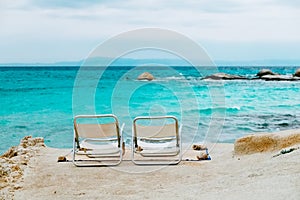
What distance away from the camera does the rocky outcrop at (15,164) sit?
5023 mm

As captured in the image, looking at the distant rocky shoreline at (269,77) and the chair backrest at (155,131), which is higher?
the chair backrest at (155,131)

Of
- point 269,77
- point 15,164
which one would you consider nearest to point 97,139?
point 15,164

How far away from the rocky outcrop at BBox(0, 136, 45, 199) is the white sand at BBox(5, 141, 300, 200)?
9 cm

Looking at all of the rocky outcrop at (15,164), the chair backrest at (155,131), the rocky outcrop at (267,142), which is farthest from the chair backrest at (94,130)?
the rocky outcrop at (267,142)

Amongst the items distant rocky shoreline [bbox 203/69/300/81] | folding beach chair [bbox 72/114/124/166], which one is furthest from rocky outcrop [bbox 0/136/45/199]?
distant rocky shoreline [bbox 203/69/300/81]

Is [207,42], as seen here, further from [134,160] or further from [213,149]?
[134,160]

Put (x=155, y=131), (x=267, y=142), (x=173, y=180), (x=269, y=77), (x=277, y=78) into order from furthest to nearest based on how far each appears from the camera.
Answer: (x=269, y=77) → (x=277, y=78) → (x=267, y=142) → (x=155, y=131) → (x=173, y=180)

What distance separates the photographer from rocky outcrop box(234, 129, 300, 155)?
20.6 ft

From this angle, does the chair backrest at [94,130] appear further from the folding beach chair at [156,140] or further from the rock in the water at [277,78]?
the rock in the water at [277,78]

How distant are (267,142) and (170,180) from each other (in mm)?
2026

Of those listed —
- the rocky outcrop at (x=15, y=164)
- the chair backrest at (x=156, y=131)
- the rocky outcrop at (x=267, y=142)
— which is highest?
the chair backrest at (x=156, y=131)

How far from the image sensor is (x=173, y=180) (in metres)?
5.30

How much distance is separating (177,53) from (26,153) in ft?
12.6

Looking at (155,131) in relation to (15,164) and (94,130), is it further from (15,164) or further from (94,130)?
(15,164)
